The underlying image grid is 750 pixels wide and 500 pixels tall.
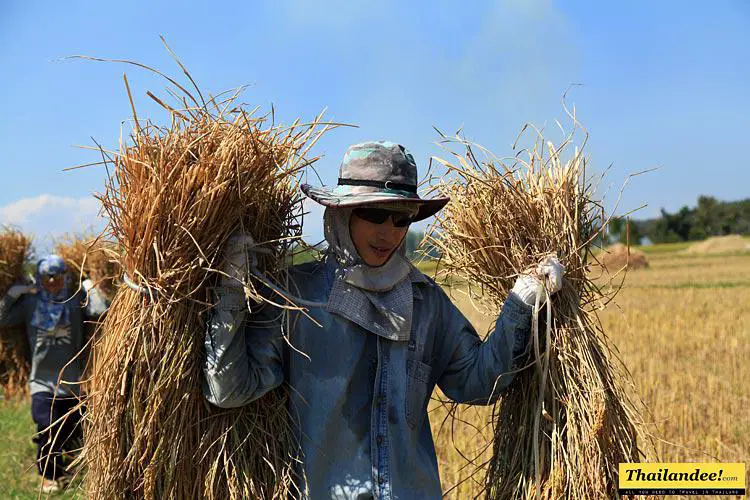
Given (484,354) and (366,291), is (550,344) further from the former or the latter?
(366,291)

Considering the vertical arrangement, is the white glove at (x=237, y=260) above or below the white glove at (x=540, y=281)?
above

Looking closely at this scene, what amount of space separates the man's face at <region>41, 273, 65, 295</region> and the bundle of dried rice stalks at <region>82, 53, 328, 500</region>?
2946 mm

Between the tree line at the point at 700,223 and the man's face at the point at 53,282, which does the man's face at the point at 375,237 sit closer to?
the man's face at the point at 53,282

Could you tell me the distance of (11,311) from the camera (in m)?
5.12

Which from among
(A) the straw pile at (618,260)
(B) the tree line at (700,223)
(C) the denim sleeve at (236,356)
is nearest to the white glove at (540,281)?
(A) the straw pile at (618,260)

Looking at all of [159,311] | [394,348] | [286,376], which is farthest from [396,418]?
[159,311]

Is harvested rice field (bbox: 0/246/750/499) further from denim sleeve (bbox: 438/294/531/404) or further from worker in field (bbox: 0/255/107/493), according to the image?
worker in field (bbox: 0/255/107/493)

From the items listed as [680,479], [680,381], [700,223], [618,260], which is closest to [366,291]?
[680,479]

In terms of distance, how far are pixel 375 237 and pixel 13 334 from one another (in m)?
4.60

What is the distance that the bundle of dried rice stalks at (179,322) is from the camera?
1.89 metres

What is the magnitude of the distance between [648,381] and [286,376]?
4.46m

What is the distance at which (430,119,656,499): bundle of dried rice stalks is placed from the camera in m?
2.14

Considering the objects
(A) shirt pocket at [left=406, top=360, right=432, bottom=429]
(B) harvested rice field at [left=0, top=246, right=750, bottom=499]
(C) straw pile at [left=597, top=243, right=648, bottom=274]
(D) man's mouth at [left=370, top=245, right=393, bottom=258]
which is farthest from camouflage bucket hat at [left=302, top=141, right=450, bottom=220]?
(B) harvested rice field at [left=0, top=246, right=750, bottom=499]

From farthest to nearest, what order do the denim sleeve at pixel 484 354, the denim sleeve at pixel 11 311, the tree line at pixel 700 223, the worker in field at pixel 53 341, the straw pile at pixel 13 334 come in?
the tree line at pixel 700 223, the straw pile at pixel 13 334, the denim sleeve at pixel 11 311, the worker in field at pixel 53 341, the denim sleeve at pixel 484 354
